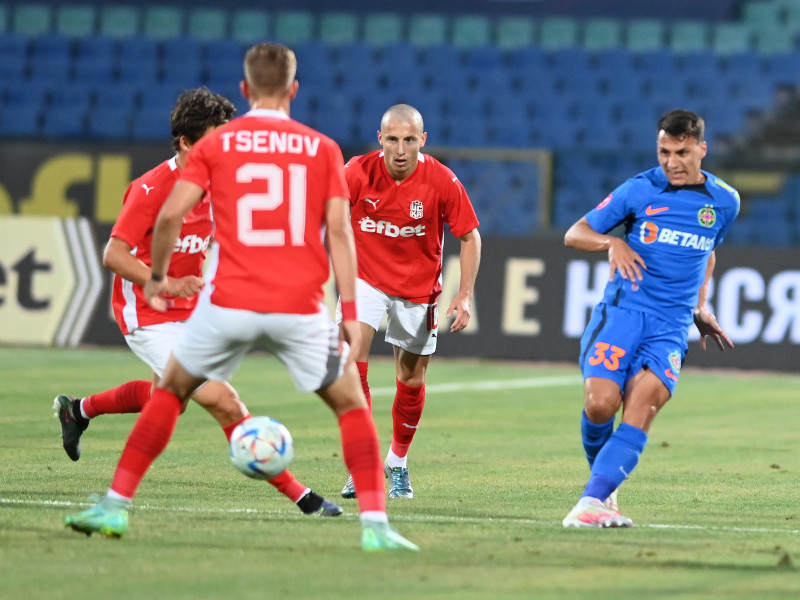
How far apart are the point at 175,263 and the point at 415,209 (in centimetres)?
151

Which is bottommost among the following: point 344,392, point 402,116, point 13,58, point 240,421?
point 240,421

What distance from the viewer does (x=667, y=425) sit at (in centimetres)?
1138

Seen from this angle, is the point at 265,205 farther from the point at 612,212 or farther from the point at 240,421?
the point at 612,212

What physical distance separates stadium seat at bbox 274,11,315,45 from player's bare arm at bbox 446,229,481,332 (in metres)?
15.3

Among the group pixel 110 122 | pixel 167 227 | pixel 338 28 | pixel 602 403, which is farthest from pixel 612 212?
pixel 338 28

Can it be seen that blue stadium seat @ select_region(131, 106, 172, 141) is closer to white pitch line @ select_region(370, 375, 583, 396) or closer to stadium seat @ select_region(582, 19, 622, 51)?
stadium seat @ select_region(582, 19, 622, 51)

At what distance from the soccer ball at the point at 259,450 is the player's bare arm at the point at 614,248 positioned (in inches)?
65.6

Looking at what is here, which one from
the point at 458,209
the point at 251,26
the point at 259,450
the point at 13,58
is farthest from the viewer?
the point at 251,26

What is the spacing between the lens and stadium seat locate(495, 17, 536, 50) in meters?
22.4

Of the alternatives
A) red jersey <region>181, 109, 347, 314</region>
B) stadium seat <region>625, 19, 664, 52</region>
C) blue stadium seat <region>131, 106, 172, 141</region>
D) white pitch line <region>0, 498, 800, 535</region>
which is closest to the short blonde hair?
red jersey <region>181, 109, 347, 314</region>

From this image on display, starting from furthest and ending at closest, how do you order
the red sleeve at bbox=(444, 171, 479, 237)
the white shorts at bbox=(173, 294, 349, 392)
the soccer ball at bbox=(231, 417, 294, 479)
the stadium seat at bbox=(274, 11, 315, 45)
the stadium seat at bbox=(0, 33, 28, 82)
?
the stadium seat at bbox=(274, 11, 315, 45) → the stadium seat at bbox=(0, 33, 28, 82) → the red sleeve at bbox=(444, 171, 479, 237) → the soccer ball at bbox=(231, 417, 294, 479) → the white shorts at bbox=(173, 294, 349, 392)

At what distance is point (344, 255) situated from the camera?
5.31 metres

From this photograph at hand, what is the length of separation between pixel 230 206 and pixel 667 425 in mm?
6831

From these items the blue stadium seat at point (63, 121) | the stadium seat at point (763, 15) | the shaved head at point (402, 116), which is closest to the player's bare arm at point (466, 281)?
the shaved head at point (402, 116)
